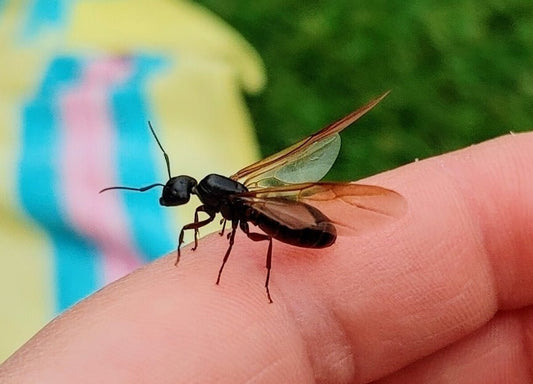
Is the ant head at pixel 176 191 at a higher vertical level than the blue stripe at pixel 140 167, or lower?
higher

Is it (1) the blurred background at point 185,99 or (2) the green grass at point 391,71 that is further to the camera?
(2) the green grass at point 391,71

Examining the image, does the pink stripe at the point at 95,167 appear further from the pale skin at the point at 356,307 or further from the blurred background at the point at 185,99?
the pale skin at the point at 356,307

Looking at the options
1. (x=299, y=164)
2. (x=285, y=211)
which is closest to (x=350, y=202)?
(x=285, y=211)

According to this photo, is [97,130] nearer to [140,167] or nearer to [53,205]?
[140,167]

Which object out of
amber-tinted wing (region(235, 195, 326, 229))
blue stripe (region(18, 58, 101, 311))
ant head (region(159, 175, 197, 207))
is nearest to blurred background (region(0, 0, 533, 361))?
blue stripe (region(18, 58, 101, 311))

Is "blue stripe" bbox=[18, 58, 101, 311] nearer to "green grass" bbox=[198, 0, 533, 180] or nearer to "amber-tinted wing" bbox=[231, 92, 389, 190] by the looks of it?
"amber-tinted wing" bbox=[231, 92, 389, 190]

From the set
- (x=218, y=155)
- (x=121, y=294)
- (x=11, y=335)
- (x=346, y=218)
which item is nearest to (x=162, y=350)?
(x=121, y=294)

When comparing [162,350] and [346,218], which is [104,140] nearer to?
[346,218]

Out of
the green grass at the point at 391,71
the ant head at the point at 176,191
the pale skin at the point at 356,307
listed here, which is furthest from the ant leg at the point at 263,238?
the green grass at the point at 391,71
